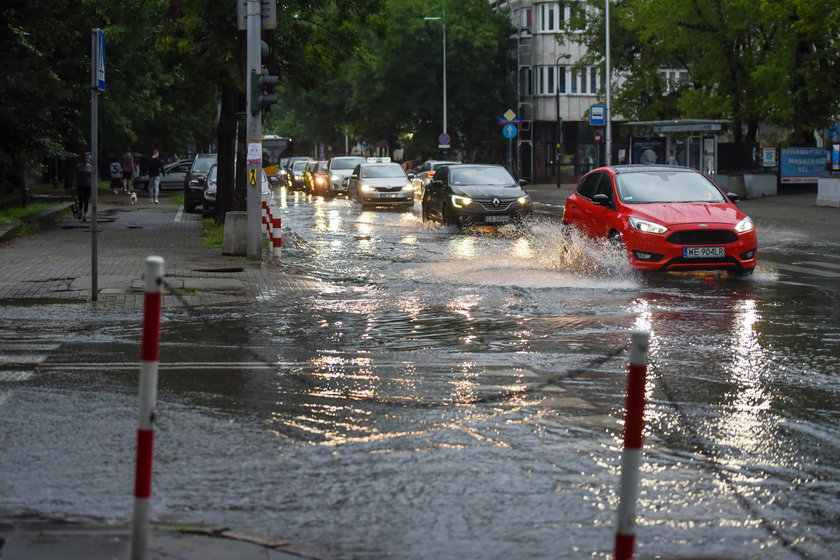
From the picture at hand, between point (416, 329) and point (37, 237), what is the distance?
15231 mm

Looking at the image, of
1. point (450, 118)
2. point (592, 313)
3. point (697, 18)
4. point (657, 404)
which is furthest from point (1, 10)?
point (450, 118)

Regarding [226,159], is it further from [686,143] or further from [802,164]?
[802,164]

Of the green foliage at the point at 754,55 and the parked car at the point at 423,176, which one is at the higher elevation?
the green foliage at the point at 754,55

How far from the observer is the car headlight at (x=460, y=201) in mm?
29498

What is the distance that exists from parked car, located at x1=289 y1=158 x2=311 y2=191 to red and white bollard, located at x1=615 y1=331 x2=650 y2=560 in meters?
61.9

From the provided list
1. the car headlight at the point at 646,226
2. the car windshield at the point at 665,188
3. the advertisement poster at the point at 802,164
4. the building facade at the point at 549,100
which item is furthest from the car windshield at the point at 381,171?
the building facade at the point at 549,100

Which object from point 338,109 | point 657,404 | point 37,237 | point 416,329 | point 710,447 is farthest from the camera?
point 338,109

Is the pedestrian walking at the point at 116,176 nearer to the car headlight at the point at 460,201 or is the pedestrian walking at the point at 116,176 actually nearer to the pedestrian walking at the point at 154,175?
the pedestrian walking at the point at 154,175

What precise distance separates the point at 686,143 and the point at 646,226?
3055cm

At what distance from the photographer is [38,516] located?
5.49 m

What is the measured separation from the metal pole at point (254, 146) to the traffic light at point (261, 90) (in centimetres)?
6

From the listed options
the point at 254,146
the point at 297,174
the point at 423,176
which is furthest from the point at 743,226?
the point at 297,174

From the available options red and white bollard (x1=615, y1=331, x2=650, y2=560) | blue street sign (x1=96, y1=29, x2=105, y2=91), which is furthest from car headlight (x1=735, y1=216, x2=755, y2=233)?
red and white bollard (x1=615, y1=331, x2=650, y2=560)

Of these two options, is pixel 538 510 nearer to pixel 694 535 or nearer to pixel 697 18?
pixel 694 535
